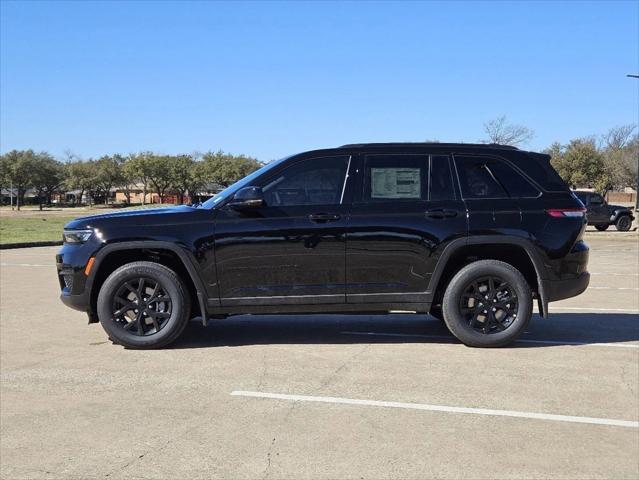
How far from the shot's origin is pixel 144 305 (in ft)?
21.0

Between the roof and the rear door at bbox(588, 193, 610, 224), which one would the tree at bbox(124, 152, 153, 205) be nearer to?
the rear door at bbox(588, 193, 610, 224)

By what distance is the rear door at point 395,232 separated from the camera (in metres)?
6.30

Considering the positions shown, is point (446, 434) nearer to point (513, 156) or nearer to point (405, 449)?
point (405, 449)

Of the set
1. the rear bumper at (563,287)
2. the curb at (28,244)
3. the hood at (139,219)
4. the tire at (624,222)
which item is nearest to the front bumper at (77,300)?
the hood at (139,219)

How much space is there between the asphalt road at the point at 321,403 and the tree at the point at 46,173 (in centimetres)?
8904

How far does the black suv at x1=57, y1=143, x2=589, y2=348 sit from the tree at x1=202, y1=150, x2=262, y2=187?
82062mm

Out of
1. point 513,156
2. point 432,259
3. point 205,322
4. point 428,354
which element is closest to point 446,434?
point 428,354

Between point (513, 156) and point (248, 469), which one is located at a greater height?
point (513, 156)

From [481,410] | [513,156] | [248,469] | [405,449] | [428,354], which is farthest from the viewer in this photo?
[513,156]

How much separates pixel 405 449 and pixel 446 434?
39cm

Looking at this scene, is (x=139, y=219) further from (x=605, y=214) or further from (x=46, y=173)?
(x=46, y=173)

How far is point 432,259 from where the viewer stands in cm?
635

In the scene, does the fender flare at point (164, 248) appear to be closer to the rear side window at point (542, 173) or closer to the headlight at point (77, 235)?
the headlight at point (77, 235)

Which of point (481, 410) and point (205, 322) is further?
point (205, 322)
